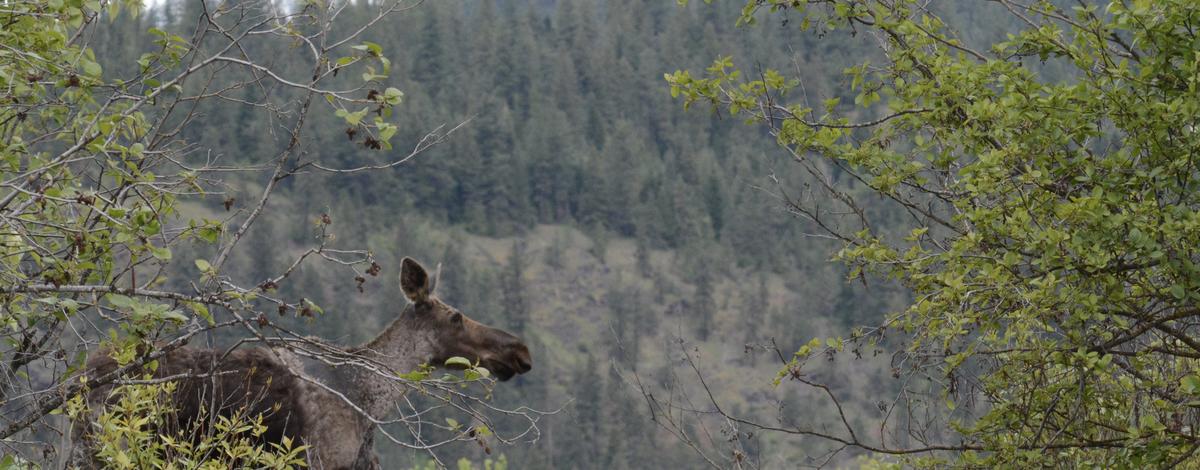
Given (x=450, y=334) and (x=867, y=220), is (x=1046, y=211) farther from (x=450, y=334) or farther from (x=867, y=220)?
(x=450, y=334)

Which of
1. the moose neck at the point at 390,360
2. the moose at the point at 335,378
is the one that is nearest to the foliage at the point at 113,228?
the moose at the point at 335,378

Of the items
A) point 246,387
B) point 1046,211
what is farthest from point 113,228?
point 1046,211

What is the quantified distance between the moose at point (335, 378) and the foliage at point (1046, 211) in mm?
2518

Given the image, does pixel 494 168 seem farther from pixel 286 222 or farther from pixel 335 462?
pixel 335 462

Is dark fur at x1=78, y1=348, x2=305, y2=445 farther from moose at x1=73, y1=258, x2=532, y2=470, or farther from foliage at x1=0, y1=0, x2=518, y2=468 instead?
foliage at x1=0, y1=0, x2=518, y2=468

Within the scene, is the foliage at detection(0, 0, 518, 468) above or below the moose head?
below

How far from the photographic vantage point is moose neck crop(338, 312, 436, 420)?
8.99 m

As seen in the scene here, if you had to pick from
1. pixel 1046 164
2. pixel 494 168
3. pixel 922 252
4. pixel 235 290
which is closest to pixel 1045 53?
pixel 1046 164

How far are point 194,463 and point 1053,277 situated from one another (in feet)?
13.9

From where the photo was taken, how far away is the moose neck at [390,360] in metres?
8.99

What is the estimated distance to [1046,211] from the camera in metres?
6.70

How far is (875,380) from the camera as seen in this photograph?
129 metres

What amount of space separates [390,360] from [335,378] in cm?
47

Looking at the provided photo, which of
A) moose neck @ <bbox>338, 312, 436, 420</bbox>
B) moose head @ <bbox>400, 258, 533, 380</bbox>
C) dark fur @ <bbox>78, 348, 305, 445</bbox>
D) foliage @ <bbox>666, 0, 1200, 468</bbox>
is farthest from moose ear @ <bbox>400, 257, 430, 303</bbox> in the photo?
foliage @ <bbox>666, 0, 1200, 468</bbox>
